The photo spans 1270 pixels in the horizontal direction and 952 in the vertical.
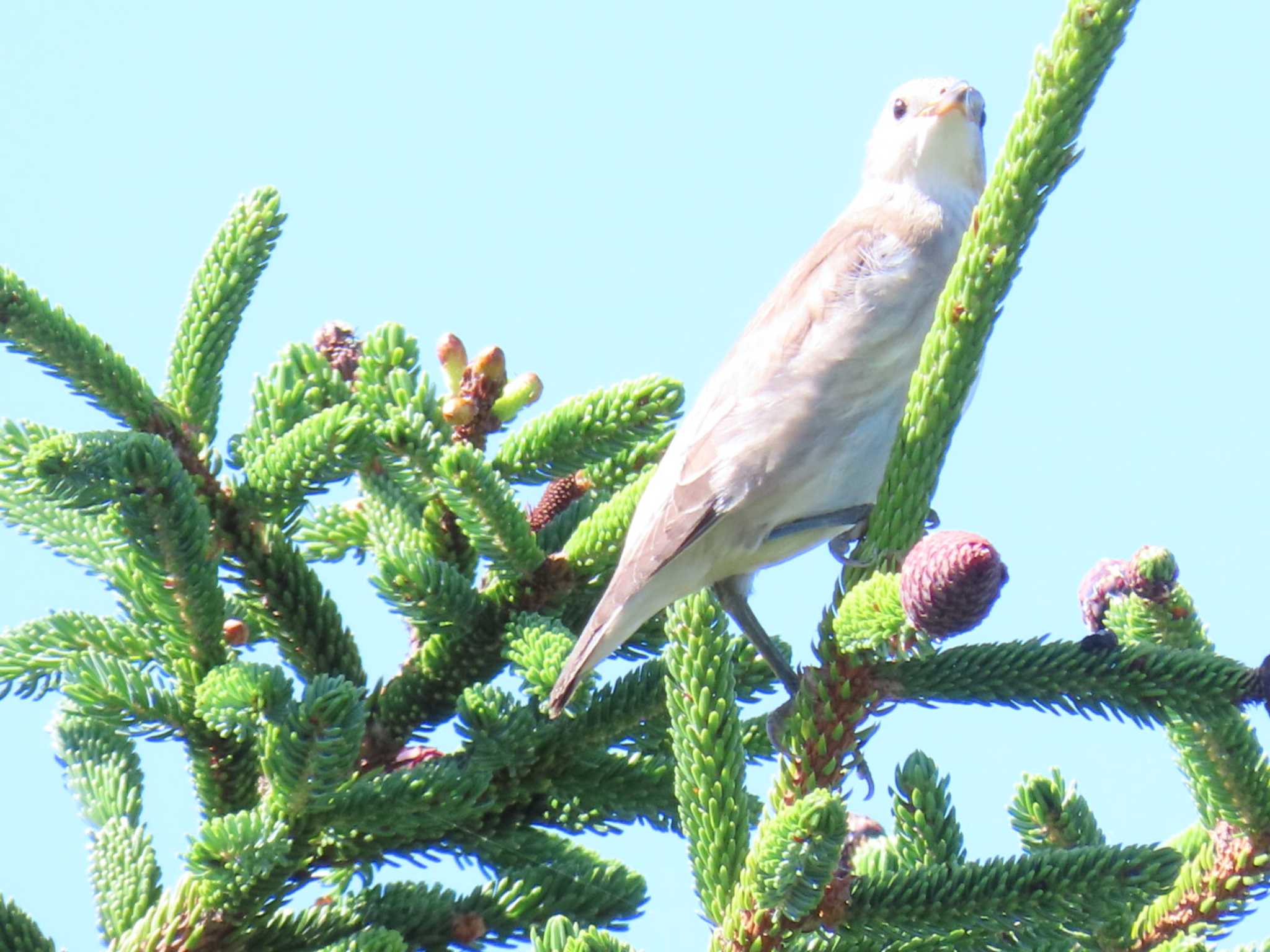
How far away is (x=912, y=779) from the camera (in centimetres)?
245

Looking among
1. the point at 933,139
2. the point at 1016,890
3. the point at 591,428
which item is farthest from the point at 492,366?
the point at 933,139

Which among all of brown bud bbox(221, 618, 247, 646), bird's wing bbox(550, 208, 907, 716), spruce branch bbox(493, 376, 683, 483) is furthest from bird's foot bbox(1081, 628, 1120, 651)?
brown bud bbox(221, 618, 247, 646)

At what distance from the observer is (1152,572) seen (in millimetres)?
2672

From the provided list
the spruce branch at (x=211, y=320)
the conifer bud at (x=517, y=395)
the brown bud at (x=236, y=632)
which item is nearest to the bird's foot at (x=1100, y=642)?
the conifer bud at (x=517, y=395)

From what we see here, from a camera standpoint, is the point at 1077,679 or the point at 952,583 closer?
the point at 952,583

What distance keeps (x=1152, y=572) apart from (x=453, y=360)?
171cm

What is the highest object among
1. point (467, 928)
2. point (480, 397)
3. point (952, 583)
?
point (480, 397)

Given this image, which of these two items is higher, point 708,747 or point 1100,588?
point 1100,588

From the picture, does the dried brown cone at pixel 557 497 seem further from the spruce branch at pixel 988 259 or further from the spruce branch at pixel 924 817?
the spruce branch at pixel 924 817

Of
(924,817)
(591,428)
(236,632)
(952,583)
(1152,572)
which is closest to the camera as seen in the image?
(952,583)

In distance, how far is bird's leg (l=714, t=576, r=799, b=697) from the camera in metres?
3.12

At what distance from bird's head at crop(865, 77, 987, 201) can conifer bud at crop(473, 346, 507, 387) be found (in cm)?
208

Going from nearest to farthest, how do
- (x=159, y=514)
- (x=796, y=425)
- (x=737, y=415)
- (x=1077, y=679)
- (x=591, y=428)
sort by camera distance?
(x=1077, y=679), (x=159, y=514), (x=591, y=428), (x=796, y=425), (x=737, y=415)

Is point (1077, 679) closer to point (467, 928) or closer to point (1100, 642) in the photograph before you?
point (1100, 642)
